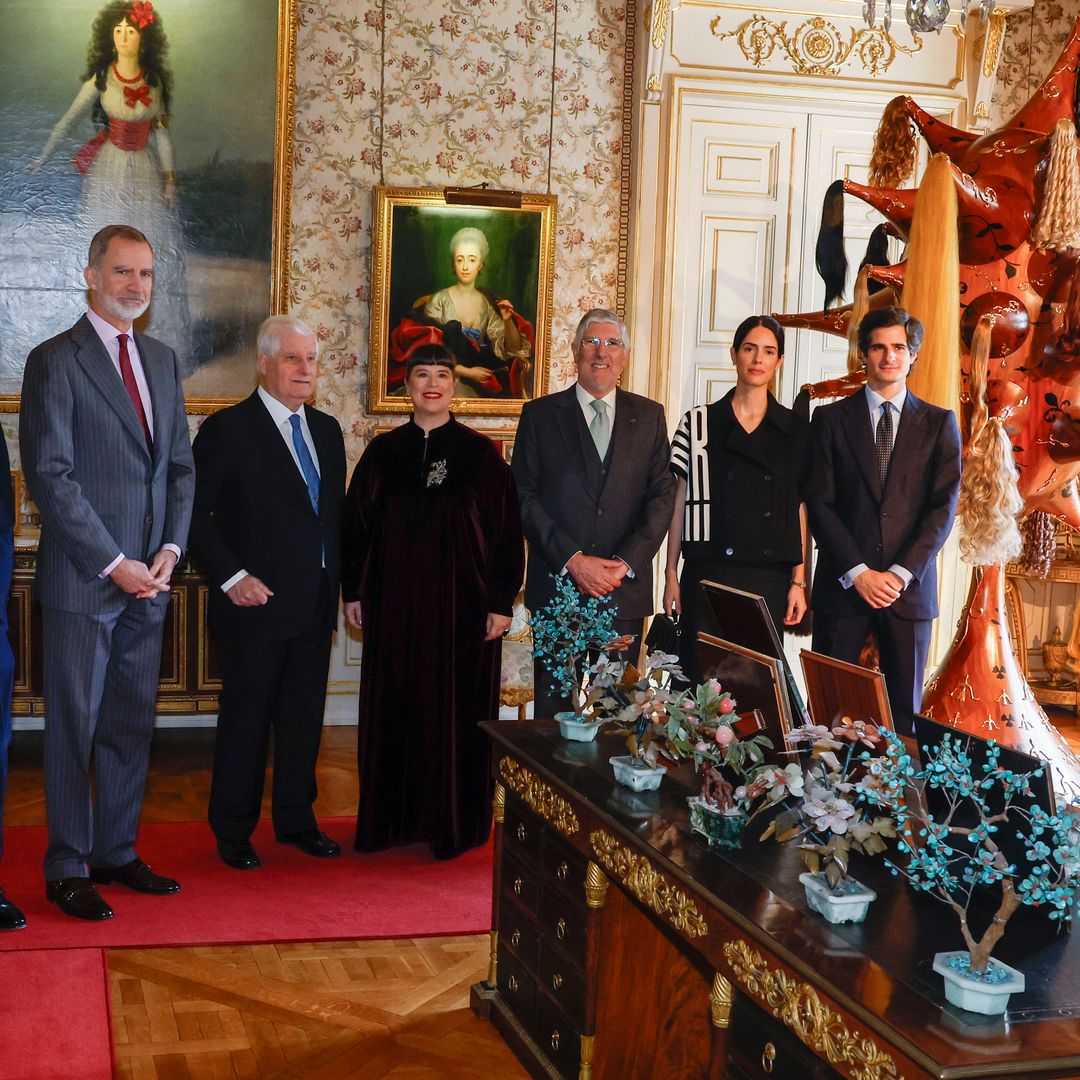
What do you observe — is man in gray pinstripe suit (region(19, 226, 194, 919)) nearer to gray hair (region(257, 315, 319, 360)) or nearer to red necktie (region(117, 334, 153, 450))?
red necktie (region(117, 334, 153, 450))

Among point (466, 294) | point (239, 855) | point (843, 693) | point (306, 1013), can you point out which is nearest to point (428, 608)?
point (239, 855)

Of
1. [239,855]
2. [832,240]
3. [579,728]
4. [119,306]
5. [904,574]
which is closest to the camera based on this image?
[579,728]

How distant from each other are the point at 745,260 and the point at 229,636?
3.48 meters

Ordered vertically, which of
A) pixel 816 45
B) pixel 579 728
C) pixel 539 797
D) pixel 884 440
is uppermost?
pixel 816 45

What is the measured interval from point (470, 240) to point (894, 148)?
2022 millimetres

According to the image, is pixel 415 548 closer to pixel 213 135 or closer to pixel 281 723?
pixel 281 723

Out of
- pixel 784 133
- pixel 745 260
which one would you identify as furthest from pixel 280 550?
pixel 784 133

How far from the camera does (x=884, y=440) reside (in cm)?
401

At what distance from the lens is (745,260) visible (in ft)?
21.1

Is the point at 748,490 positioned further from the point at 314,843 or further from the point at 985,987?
the point at 985,987

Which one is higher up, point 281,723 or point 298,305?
point 298,305

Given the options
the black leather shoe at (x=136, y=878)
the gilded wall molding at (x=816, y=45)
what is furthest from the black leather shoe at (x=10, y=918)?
the gilded wall molding at (x=816, y=45)

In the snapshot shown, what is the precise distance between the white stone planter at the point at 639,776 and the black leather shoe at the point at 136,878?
1.88 m

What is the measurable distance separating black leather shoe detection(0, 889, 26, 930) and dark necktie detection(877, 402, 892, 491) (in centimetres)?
280
